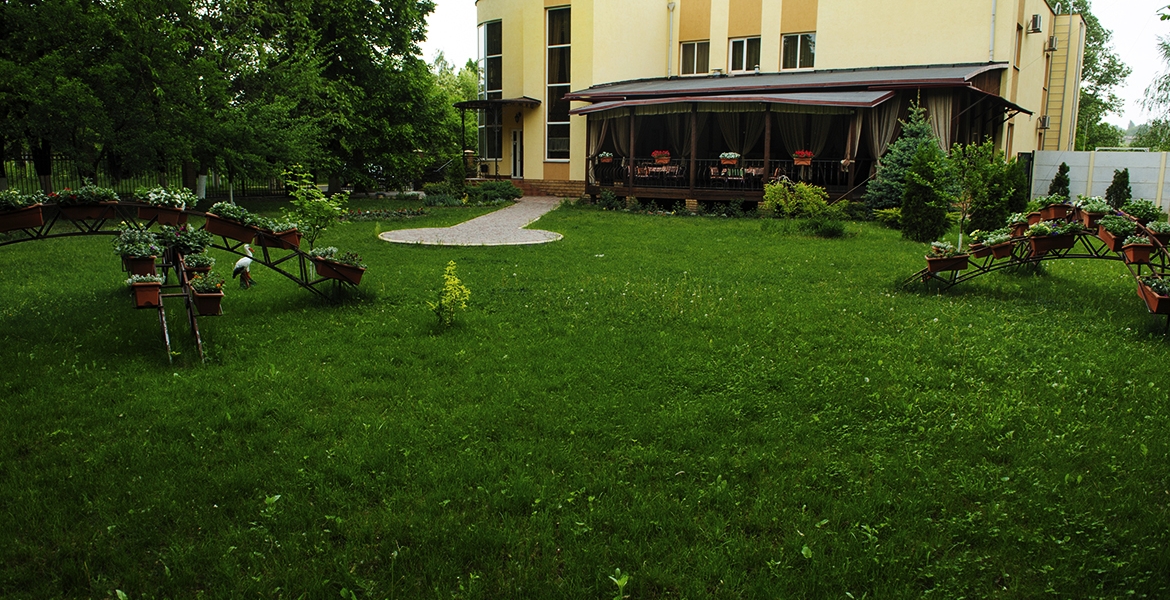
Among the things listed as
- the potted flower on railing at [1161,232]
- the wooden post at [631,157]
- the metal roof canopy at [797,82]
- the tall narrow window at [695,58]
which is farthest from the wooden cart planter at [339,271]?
the tall narrow window at [695,58]

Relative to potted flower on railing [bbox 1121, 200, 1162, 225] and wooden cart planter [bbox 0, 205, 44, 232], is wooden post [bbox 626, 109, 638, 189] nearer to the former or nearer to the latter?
potted flower on railing [bbox 1121, 200, 1162, 225]

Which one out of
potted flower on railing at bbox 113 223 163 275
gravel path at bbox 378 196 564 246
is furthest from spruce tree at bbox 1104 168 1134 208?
potted flower on railing at bbox 113 223 163 275

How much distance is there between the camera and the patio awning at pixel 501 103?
27.7 metres

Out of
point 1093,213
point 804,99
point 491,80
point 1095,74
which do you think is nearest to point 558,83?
point 491,80

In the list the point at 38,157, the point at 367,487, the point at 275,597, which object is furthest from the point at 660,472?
the point at 38,157

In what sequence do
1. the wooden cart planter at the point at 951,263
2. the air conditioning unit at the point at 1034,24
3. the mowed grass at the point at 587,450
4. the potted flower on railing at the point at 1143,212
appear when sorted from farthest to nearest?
the air conditioning unit at the point at 1034,24 < the wooden cart planter at the point at 951,263 < the potted flower on railing at the point at 1143,212 < the mowed grass at the point at 587,450

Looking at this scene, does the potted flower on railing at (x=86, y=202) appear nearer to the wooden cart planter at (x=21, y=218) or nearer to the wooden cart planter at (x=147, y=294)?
the wooden cart planter at (x=21, y=218)

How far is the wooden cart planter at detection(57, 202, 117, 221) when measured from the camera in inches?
275

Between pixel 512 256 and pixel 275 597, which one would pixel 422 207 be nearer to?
pixel 512 256

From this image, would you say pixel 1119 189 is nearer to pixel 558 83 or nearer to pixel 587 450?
pixel 558 83

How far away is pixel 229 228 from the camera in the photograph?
747 centimetres

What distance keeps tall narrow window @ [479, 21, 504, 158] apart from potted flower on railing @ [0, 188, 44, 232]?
22.5 metres

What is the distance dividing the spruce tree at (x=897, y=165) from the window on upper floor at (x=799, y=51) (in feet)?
23.8

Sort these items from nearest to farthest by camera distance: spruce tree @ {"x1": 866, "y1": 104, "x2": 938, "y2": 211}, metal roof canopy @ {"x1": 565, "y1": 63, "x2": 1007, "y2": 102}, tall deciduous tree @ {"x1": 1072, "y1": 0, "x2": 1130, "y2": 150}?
spruce tree @ {"x1": 866, "y1": 104, "x2": 938, "y2": 211} → metal roof canopy @ {"x1": 565, "y1": 63, "x2": 1007, "y2": 102} → tall deciduous tree @ {"x1": 1072, "y1": 0, "x2": 1130, "y2": 150}
